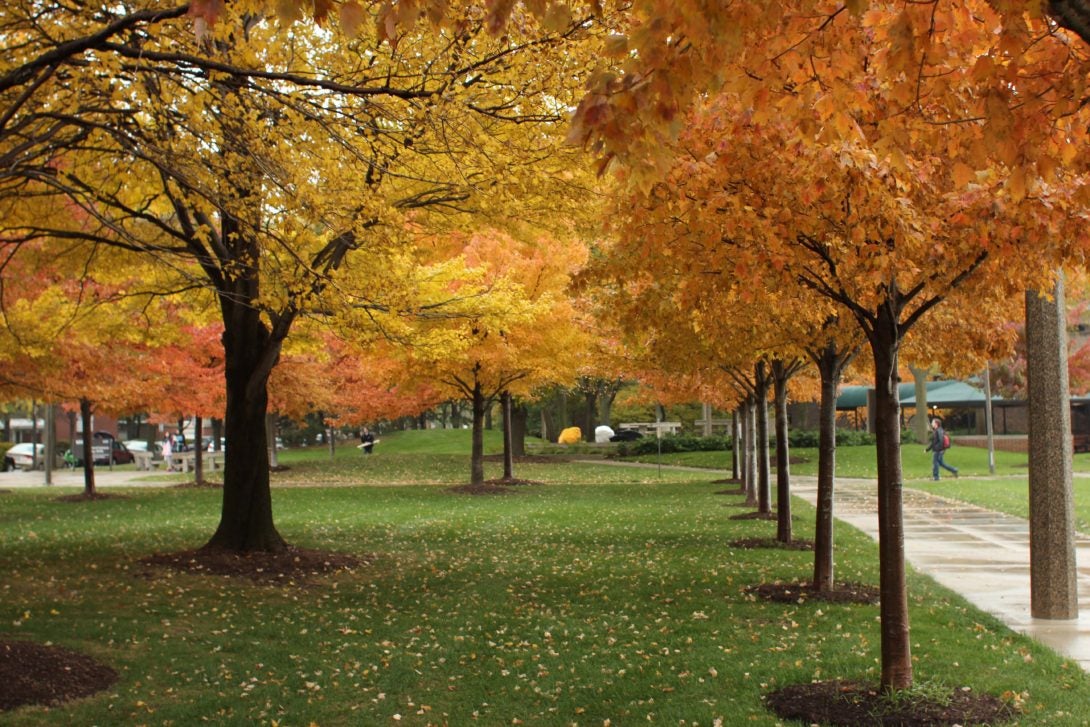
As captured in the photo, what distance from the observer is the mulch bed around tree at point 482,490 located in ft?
83.6

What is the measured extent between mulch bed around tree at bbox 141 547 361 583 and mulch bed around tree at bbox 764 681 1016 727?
22.1 feet

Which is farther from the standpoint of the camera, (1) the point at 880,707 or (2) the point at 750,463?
(2) the point at 750,463

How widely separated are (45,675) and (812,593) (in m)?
6.49

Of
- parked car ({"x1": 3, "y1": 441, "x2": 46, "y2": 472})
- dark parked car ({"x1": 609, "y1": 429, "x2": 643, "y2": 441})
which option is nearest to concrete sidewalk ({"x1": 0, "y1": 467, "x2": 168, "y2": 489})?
parked car ({"x1": 3, "y1": 441, "x2": 46, "y2": 472})

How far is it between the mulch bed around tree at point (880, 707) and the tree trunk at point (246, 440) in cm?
822

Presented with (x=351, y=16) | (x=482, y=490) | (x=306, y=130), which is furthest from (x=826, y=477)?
(x=482, y=490)

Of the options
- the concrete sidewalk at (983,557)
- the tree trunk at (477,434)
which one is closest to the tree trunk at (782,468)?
the concrete sidewalk at (983,557)

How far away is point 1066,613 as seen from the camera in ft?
27.4

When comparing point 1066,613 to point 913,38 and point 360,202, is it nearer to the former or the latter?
point 913,38

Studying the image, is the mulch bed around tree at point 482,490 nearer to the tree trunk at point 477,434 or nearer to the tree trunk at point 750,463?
the tree trunk at point 477,434

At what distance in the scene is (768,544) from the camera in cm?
1371

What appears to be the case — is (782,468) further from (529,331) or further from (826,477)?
(529,331)

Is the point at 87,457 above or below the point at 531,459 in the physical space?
above

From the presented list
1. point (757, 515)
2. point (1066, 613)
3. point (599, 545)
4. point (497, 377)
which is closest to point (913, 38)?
point (1066, 613)
